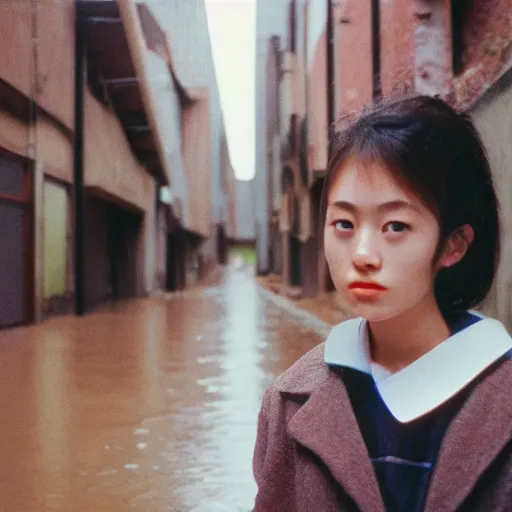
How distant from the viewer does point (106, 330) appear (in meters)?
5.27

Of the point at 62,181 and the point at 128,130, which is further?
the point at 128,130

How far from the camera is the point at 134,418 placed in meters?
2.26

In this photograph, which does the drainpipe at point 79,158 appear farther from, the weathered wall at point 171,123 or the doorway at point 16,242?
the weathered wall at point 171,123

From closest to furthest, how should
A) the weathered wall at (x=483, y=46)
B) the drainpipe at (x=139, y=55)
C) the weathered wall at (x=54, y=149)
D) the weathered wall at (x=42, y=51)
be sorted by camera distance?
the weathered wall at (x=483, y=46), the weathered wall at (x=42, y=51), the weathered wall at (x=54, y=149), the drainpipe at (x=139, y=55)

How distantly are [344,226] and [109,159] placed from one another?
7.74 meters

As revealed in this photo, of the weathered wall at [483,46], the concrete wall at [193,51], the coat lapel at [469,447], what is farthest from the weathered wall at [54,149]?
the coat lapel at [469,447]

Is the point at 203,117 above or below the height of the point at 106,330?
above

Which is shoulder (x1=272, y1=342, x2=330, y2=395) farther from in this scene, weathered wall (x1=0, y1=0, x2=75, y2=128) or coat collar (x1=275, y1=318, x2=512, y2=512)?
weathered wall (x1=0, y1=0, x2=75, y2=128)

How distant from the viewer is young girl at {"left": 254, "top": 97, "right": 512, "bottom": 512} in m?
0.78

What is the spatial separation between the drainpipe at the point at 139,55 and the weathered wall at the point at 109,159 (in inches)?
19.8

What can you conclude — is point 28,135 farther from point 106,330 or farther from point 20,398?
point 20,398

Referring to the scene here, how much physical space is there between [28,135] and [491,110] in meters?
4.52

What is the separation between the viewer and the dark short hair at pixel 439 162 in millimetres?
810

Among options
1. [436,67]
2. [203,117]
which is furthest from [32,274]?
[203,117]
